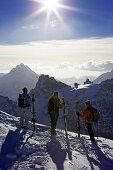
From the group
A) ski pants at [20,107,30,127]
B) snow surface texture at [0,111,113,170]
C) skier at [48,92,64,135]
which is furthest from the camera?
ski pants at [20,107,30,127]

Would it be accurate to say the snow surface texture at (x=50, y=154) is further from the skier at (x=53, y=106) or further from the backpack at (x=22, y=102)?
the backpack at (x=22, y=102)

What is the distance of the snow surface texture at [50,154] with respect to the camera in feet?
29.8


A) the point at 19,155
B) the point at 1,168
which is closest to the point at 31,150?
the point at 19,155

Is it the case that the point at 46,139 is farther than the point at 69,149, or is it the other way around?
the point at 46,139

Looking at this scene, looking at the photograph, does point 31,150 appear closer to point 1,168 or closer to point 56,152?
point 56,152

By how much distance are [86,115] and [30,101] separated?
16.0 ft

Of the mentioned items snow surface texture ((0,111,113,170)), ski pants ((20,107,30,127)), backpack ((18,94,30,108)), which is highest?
backpack ((18,94,30,108))

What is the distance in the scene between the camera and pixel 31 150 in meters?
10.9

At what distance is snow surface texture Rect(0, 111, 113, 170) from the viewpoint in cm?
909

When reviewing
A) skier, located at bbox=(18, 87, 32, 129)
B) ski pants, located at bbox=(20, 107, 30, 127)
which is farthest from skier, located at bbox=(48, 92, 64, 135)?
ski pants, located at bbox=(20, 107, 30, 127)

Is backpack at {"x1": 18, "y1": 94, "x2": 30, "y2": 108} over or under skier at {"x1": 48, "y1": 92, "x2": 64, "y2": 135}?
over

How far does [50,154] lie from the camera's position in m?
10.6

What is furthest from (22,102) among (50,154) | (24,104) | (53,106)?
(50,154)

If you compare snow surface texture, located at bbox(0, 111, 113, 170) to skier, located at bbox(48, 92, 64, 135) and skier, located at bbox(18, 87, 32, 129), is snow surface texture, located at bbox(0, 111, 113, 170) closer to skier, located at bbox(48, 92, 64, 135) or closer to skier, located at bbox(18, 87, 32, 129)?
skier, located at bbox(48, 92, 64, 135)
